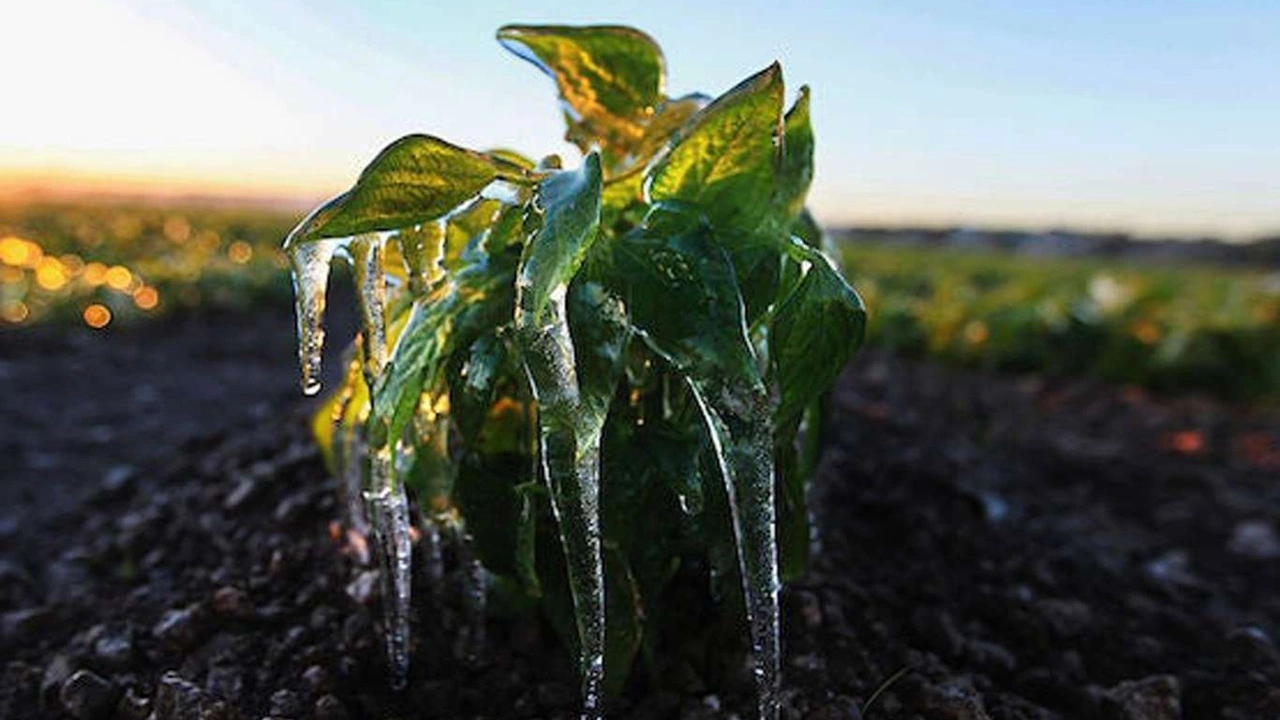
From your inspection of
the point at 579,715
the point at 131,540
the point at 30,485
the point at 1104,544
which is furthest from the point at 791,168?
the point at 30,485

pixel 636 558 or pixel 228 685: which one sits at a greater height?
pixel 636 558

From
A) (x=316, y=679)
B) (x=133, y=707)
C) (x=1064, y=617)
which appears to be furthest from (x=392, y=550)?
(x=1064, y=617)

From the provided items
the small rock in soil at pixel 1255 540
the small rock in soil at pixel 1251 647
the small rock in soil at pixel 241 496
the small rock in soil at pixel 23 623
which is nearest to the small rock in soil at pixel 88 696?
the small rock in soil at pixel 23 623

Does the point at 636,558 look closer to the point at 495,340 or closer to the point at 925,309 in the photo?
the point at 495,340

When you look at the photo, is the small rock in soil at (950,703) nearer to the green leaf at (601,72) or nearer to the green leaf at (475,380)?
the green leaf at (475,380)

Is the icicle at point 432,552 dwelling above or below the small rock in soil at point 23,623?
above

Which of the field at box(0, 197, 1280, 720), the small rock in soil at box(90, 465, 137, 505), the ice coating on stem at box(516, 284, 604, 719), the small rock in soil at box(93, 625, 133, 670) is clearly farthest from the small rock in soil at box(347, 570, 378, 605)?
the small rock in soil at box(90, 465, 137, 505)

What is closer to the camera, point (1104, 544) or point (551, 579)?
point (551, 579)
